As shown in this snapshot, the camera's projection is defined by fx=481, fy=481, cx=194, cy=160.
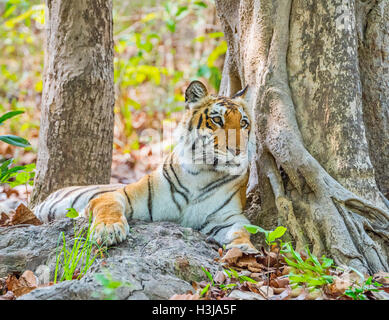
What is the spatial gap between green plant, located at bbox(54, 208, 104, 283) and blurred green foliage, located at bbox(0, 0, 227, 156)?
5.00 m

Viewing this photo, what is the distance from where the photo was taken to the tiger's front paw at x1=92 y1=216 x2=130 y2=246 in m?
2.92

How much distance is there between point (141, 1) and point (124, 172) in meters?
4.46

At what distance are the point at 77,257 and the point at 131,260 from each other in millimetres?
571

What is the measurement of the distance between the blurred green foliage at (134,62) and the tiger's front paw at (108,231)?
4864 mm

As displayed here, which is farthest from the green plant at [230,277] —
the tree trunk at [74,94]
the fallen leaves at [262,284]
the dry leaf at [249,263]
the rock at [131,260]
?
the tree trunk at [74,94]

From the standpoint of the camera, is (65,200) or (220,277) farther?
(65,200)

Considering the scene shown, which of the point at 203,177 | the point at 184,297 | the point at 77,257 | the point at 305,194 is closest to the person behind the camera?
the point at 184,297

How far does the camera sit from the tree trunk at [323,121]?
3100 mm

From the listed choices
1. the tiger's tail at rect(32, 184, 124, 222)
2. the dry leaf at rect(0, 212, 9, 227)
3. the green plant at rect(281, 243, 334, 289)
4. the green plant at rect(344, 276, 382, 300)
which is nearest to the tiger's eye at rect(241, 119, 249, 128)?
the tiger's tail at rect(32, 184, 124, 222)

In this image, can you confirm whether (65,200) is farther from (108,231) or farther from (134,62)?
(134,62)

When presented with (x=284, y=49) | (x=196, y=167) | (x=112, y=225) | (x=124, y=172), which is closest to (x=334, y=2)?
(x=284, y=49)

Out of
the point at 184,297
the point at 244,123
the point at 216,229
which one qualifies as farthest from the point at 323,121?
the point at 184,297

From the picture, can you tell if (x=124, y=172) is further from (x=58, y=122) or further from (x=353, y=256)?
(x=353, y=256)

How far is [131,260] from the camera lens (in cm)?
246
